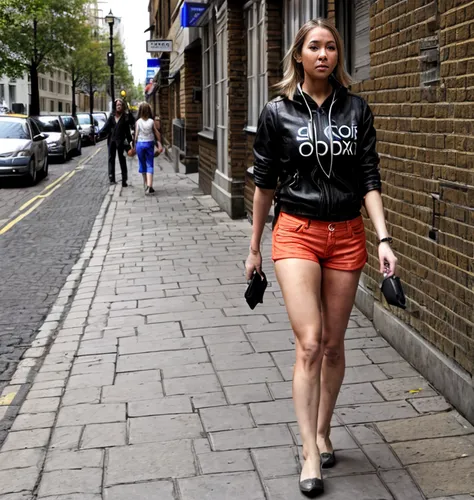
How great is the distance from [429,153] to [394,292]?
1845mm

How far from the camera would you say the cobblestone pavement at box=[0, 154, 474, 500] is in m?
3.60

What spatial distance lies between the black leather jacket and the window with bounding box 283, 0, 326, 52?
484cm

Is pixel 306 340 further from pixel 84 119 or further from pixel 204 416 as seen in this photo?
pixel 84 119

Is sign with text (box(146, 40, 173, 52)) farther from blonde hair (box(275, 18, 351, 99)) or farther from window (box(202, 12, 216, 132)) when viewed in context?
blonde hair (box(275, 18, 351, 99))

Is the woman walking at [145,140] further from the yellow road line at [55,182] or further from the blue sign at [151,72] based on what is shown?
the blue sign at [151,72]

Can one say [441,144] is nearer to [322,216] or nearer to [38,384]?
[322,216]

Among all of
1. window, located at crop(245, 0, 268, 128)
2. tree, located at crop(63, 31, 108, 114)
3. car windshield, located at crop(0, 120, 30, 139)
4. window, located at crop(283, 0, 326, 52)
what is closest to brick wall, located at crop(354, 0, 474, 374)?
window, located at crop(283, 0, 326, 52)

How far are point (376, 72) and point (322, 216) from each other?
9.16 ft

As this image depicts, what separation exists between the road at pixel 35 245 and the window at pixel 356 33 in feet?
11.0

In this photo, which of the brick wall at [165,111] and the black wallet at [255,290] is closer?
the black wallet at [255,290]

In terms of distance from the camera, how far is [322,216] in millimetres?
3465

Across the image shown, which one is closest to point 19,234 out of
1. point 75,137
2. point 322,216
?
point 322,216

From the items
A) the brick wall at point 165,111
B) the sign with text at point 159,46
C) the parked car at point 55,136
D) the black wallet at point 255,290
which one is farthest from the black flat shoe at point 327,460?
the brick wall at point 165,111

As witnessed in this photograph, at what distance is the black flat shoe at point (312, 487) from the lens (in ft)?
11.2
